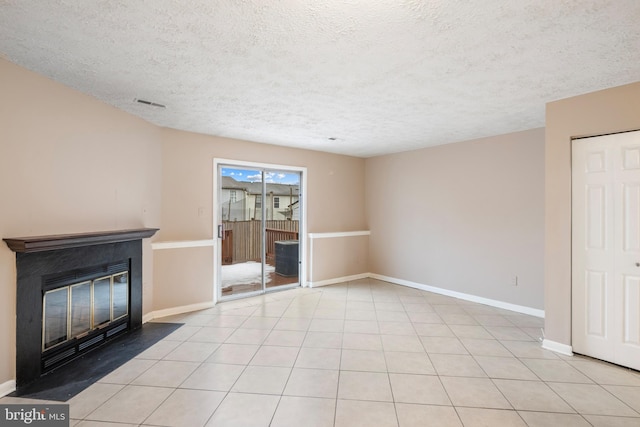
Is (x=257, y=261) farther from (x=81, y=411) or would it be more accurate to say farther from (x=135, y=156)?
(x=81, y=411)

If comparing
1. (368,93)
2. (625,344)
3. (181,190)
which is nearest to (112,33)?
(368,93)

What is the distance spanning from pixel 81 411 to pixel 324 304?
299 centimetres

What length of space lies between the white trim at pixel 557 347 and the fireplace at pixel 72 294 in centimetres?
449

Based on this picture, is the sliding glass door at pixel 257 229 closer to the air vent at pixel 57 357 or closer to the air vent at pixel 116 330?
the air vent at pixel 116 330

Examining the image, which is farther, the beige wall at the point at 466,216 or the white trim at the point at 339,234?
the white trim at the point at 339,234

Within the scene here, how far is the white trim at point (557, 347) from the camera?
294cm

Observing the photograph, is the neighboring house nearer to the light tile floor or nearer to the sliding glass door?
the sliding glass door

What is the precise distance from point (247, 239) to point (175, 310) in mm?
1499

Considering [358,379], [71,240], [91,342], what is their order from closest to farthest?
[358,379] < [71,240] < [91,342]

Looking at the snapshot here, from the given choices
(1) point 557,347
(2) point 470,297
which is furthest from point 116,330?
(2) point 470,297

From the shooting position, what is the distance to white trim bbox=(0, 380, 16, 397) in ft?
7.22

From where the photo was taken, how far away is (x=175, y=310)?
13.4ft

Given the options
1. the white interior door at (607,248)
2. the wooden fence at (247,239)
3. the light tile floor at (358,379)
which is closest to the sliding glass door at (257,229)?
the wooden fence at (247,239)

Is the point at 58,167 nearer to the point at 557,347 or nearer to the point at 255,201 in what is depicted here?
the point at 255,201
